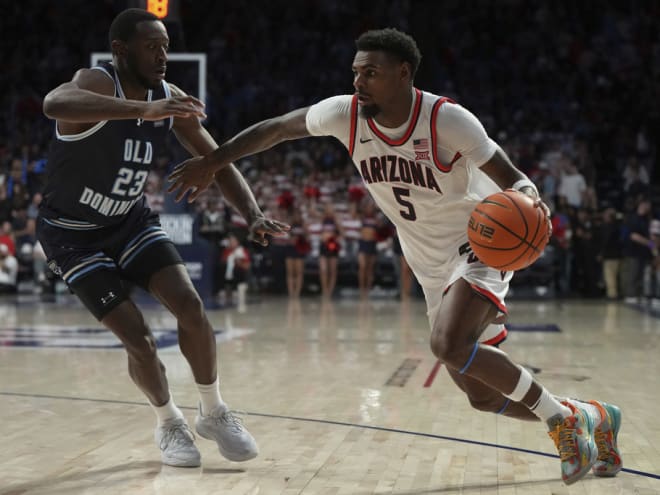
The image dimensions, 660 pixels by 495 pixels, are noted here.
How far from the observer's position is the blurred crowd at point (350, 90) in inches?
615

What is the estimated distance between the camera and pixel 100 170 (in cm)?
402

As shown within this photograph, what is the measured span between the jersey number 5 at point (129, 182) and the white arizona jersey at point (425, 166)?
788 millimetres

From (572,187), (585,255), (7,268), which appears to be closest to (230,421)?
(7,268)

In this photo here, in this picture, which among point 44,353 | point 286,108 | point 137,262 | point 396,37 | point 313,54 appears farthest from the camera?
point 313,54

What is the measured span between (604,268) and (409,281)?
3490mm

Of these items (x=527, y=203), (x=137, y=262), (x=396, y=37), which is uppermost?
(x=396, y=37)

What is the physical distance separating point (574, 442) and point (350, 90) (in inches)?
733

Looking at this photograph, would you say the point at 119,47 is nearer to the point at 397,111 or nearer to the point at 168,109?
the point at 168,109

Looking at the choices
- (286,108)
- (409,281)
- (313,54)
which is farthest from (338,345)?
(313,54)

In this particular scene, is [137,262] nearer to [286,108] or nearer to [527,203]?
[527,203]

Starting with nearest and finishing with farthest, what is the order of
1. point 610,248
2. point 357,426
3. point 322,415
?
point 357,426
point 322,415
point 610,248

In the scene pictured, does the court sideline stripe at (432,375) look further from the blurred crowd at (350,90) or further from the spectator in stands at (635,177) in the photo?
the spectator in stands at (635,177)

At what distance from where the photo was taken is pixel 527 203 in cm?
358

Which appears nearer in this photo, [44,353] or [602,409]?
[602,409]
